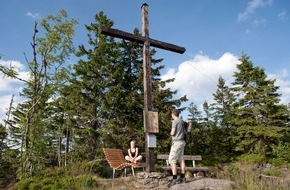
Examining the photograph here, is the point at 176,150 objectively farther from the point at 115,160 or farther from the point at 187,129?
the point at 115,160

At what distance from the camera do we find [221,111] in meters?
34.3

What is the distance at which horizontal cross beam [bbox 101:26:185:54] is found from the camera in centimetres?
782

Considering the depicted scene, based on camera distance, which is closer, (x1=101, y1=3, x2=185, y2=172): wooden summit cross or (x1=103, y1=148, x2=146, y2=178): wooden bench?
(x1=101, y1=3, x2=185, y2=172): wooden summit cross

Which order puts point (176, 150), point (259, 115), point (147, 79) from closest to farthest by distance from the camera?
point (176, 150)
point (147, 79)
point (259, 115)

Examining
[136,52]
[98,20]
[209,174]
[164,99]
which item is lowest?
[209,174]

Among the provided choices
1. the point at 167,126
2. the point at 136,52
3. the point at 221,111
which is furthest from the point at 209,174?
the point at 221,111

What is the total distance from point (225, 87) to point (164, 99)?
20.9 metres

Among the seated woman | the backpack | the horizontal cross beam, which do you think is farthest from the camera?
the seated woman

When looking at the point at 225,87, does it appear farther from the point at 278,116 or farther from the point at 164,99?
the point at 164,99

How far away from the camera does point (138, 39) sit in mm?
8234

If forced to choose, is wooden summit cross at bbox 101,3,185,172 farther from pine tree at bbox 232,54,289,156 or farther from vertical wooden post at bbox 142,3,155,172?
pine tree at bbox 232,54,289,156

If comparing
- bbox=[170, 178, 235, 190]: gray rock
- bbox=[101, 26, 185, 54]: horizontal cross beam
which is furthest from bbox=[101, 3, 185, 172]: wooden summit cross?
bbox=[170, 178, 235, 190]: gray rock

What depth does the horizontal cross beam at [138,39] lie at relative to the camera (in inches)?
308

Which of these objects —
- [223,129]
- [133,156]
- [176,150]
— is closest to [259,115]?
[223,129]
